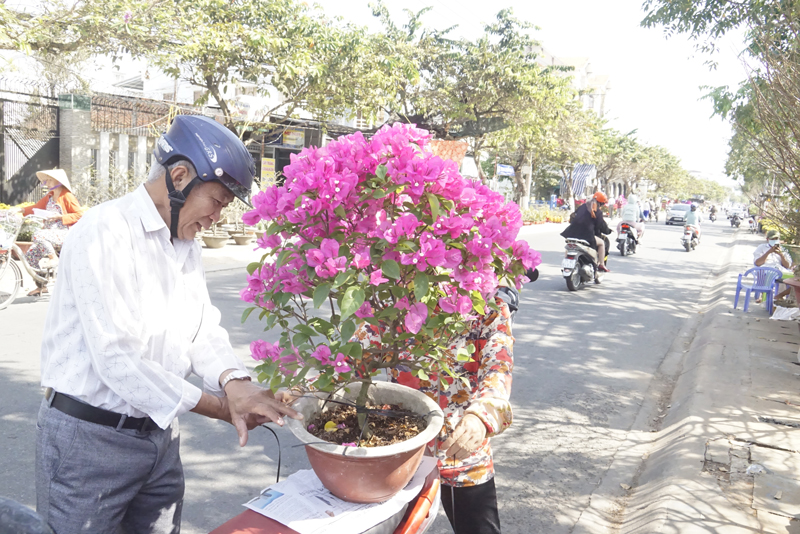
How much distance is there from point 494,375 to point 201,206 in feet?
3.31

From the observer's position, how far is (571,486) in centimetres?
374

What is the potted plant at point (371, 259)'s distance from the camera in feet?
4.50

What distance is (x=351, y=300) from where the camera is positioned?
1334 mm

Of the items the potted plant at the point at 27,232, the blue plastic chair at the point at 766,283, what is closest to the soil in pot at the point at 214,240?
the potted plant at the point at 27,232

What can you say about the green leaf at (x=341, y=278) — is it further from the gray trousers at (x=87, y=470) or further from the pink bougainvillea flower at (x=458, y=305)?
the gray trousers at (x=87, y=470)

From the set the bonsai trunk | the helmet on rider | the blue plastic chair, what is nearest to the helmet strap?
the helmet on rider

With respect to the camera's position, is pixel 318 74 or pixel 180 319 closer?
pixel 180 319

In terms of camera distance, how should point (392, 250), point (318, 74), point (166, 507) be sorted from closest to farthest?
point (392, 250), point (166, 507), point (318, 74)

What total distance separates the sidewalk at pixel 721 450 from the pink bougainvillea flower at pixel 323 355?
237cm

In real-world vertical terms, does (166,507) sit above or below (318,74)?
below

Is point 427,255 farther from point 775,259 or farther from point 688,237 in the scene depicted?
point 688,237

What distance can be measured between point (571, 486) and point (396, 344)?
268 cm

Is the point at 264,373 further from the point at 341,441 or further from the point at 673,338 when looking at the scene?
the point at 673,338

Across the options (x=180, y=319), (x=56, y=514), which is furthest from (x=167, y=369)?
(x=56, y=514)
